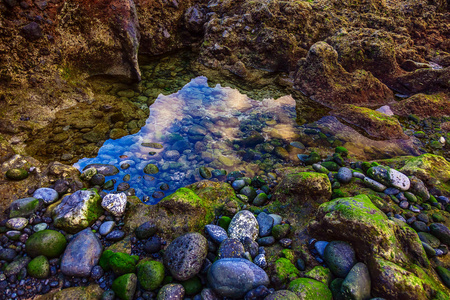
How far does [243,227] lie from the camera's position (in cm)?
330

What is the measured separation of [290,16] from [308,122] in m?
5.40

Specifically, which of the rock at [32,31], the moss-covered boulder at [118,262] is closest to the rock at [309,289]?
the moss-covered boulder at [118,262]

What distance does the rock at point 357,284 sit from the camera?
2.33m

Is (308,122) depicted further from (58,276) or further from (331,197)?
(58,276)

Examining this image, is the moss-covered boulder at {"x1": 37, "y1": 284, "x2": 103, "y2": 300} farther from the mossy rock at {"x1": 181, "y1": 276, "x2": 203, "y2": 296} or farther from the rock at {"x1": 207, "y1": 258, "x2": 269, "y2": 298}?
the rock at {"x1": 207, "y1": 258, "x2": 269, "y2": 298}

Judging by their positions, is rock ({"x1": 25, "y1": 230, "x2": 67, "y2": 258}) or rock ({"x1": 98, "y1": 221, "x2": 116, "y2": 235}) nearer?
rock ({"x1": 25, "y1": 230, "x2": 67, "y2": 258})

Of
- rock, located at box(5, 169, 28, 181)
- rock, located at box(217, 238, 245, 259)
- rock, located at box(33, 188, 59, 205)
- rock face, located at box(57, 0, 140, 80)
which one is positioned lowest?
rock, located at box(217, 238, 245, 259)

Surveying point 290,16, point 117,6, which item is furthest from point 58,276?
point 290,16

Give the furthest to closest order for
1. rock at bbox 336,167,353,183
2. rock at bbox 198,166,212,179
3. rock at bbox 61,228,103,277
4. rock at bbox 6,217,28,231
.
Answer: rock at bbox 198,166,212,179
rock at bbox 336,167,353,183
rock at bbox 6,217,28,231
rock at bbox 61,228,103,277

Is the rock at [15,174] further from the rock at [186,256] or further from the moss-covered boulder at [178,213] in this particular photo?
the rock at [186,256]

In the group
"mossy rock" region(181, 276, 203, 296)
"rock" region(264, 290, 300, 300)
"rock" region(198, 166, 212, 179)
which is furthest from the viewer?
"rock" region(198, 166, 212, 179)

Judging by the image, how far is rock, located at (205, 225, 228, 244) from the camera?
3.14 meters

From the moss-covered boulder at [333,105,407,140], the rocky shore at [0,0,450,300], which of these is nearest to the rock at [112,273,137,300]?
the rocky shore at [0,0,450,300]

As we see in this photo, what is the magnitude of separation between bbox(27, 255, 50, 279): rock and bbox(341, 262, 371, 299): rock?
344 centimetres
